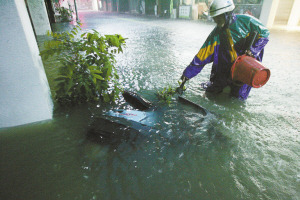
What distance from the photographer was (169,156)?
1.90m

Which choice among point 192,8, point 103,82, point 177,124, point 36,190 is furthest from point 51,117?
point 192,8

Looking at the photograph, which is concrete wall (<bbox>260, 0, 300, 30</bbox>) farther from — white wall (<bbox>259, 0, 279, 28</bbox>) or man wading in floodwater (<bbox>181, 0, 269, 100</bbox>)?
man wading in floodwater (<bbox>181, 0, 269, 100</bbox>)

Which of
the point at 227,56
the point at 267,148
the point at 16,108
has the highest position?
the point at 227,56

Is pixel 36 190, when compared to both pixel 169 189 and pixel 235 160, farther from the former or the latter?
pixel 235 160

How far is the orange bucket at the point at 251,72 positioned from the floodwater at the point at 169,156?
2.12 feet

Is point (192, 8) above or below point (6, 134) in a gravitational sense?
above

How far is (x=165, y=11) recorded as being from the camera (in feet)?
71.0

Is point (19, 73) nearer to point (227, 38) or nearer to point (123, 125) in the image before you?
point (123, 125)

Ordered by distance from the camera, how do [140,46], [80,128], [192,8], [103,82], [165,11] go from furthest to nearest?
[165,11] < [192,8] < [140,46] < [103,82] < [80,128]

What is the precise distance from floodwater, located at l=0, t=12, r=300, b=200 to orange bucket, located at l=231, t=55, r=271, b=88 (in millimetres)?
647

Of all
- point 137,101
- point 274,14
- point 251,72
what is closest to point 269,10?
point 274,14

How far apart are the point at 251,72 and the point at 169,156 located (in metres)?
1.57

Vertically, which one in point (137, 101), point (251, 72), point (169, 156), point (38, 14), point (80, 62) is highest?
point (38, 14)

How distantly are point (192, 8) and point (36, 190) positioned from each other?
2077 cm
